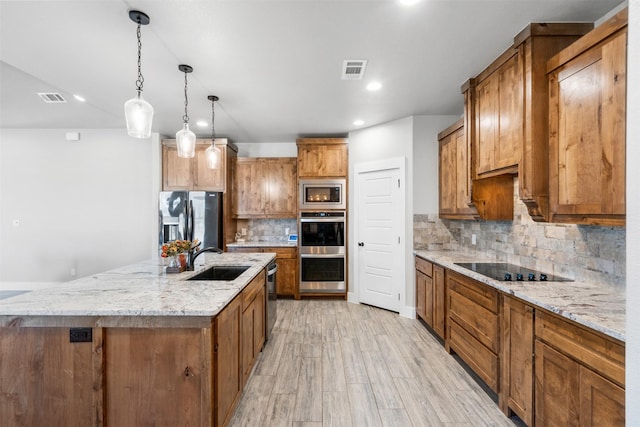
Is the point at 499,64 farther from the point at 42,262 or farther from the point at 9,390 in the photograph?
the point at 42,262

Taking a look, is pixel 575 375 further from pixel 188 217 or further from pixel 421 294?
pixel 188 217

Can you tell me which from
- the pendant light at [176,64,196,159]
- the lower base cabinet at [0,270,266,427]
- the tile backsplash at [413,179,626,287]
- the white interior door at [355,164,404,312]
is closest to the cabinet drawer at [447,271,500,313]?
the tile backsplash at [413,179,626,287]

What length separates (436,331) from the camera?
10.0 feet

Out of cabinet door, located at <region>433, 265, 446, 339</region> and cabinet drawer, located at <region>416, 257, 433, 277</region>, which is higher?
cabinet drawer, located at <region>416, 257, 433, 277</region>

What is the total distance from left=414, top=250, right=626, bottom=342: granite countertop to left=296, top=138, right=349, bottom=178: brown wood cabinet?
9.20ft

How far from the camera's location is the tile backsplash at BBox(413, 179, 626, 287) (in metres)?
1.80

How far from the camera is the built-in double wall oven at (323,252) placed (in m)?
4.58

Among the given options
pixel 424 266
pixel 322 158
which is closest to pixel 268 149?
pixel 322 158

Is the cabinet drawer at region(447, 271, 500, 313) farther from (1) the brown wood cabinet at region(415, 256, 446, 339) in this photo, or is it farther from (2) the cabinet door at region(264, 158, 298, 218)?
(2) the cabinet door at region(264, 158, 298, 218)

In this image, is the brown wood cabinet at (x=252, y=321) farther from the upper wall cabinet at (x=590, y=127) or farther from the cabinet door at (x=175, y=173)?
the cabinet door at (x=175, y=173)

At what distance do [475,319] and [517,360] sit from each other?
51cm

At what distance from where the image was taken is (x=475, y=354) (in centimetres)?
233

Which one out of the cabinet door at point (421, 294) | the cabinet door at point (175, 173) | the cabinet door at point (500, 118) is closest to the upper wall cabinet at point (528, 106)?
the cabinet door at point (500, 118)

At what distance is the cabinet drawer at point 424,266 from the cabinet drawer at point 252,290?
186 centimetres
